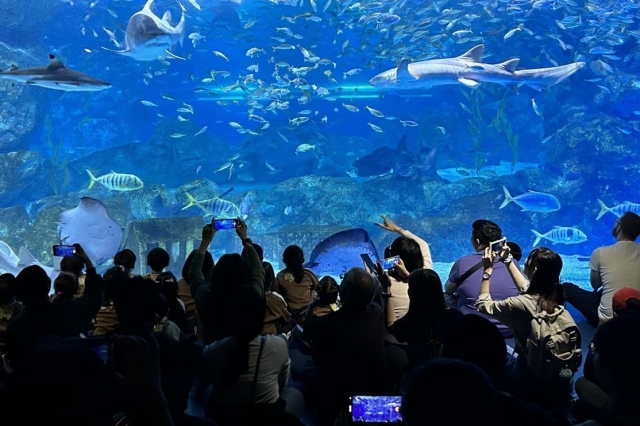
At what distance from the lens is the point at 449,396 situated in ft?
3.34

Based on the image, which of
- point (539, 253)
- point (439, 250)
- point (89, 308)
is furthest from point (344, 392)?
point (439, 250)

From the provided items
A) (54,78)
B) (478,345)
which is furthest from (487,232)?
(54,78)

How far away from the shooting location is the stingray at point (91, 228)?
8625mm

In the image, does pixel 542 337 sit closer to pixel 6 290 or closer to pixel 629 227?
pixel 629 227

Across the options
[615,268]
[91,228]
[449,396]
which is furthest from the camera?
[91,228]

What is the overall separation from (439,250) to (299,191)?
4825mm

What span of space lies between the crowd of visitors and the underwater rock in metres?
16.0

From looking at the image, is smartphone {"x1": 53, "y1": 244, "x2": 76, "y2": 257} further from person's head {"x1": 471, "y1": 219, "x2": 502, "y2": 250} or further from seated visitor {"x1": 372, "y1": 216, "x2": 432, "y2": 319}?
person's head {"x1": 471, "y1": 219, "x2": 502, "y2": 250}

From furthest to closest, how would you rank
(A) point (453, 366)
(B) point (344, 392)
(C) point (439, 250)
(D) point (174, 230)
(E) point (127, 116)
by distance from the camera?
(E) point (127, 116) → (C) point (439, 250) → (D) point (174, 230) → (B) point (344, 392) → (A) point (453, 366)

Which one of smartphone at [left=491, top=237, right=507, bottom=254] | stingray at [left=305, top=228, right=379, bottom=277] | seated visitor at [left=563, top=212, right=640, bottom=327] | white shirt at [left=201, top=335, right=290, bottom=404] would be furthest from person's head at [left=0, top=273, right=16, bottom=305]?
seated visitor at [left=563, top=212, right=640, bottom=327]

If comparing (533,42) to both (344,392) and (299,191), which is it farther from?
(344,392)

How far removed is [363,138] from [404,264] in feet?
69.3

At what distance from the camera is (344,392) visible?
2.52 m

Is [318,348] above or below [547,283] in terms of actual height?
below
